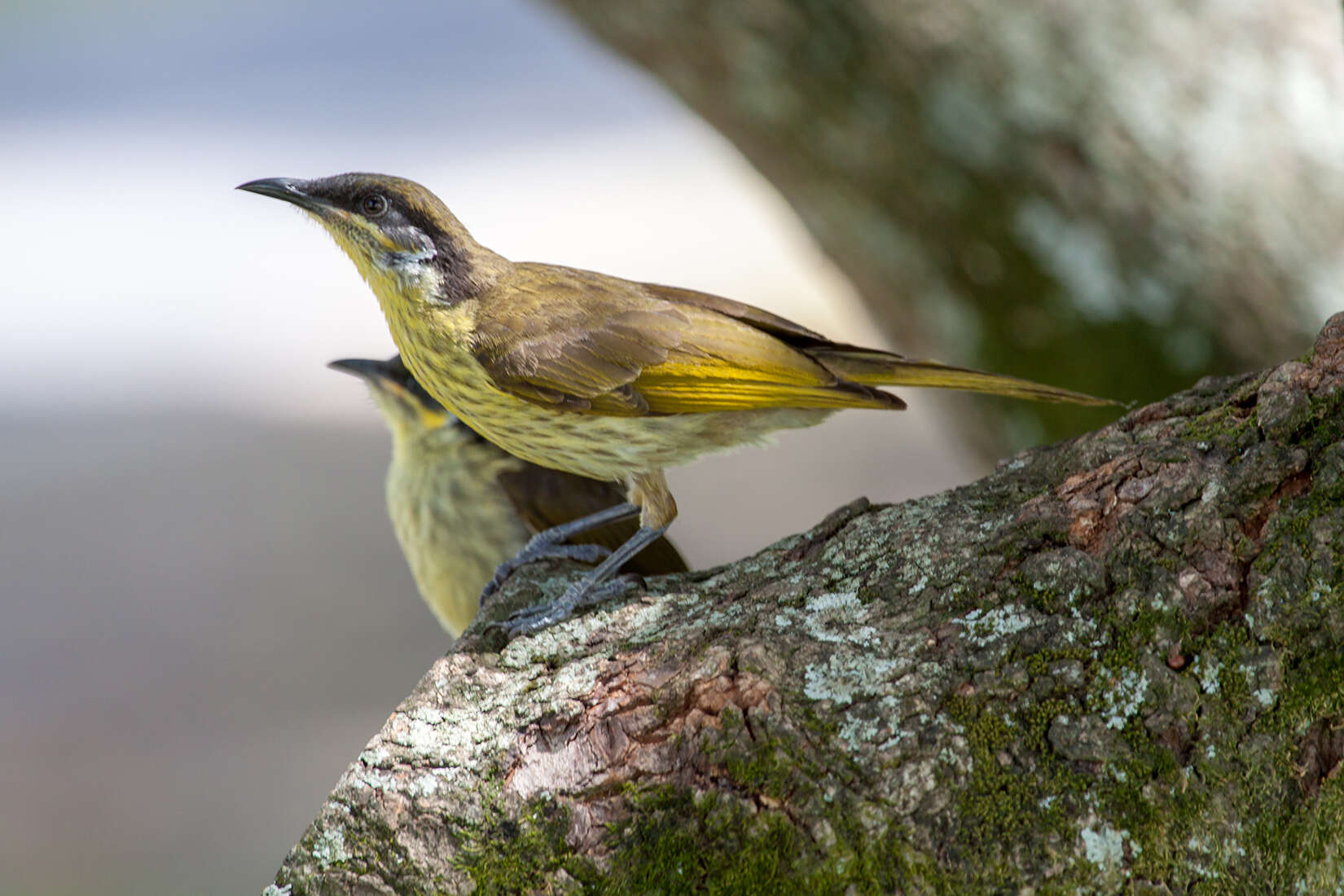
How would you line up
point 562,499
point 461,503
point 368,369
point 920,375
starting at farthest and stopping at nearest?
point 368,369, point 461,503, point 562,499, point 920,375

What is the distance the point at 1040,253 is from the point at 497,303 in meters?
2.20

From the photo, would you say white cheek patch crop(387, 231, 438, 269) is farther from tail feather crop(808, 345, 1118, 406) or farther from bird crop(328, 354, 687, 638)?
bird crop(328, 354, 687, 638)

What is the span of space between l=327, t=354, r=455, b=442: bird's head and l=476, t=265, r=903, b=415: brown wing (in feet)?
4.86

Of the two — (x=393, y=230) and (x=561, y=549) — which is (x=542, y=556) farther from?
(x=393, y=230)

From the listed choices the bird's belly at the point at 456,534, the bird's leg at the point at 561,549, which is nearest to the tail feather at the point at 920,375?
the bird's leg at the point at 561,549

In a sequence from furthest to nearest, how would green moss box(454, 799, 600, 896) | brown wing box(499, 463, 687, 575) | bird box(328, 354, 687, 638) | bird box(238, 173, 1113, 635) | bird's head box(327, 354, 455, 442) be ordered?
bird's head box(327, 354, 455, 442), bird box(328, 354, 687, 638), brown wing box(499, 463, 687, 575), bird box(238, 173, 1113, 635), green moss box(454, 799, 600, 896)

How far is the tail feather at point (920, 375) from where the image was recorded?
A: 287 centimetres

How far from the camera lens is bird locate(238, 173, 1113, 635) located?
2.93 metres

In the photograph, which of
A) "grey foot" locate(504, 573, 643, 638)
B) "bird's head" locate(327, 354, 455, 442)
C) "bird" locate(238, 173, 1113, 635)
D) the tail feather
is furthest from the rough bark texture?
"bird's head" locate(327, 354, 455, 442)

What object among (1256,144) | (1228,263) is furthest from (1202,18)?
(1228,263)

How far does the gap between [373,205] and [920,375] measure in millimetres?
1339

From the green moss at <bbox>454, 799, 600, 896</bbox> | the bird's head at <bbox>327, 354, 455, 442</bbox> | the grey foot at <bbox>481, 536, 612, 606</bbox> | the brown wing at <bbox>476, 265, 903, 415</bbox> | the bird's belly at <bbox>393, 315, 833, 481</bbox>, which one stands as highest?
the bird's head at <bbox>327, 354, 455, 442</bbox>

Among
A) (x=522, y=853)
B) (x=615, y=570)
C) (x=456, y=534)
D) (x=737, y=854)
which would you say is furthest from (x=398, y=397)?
(x=737, y=854)

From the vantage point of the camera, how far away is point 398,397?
459 cm
